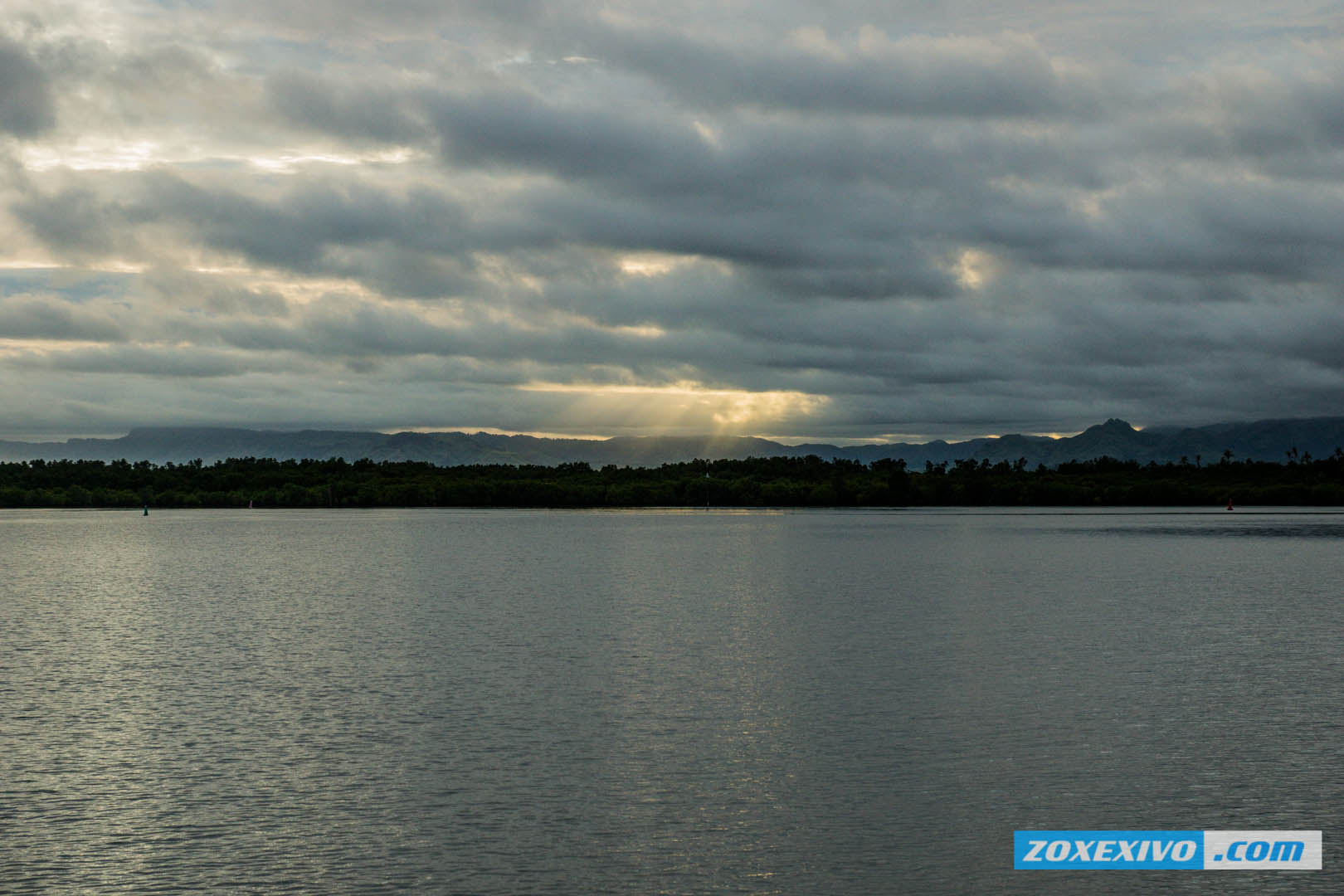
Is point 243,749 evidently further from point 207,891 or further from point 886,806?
point 886,806

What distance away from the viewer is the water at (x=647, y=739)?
1831cm

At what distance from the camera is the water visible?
18312 millimetres

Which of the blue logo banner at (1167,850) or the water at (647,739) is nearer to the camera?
the water at (647,739)

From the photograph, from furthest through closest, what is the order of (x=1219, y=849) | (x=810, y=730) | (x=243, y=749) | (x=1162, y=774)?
(x=810, y=730) → (x=243, y=749) → (x=1162, y=774) → (x=1219, y=849)

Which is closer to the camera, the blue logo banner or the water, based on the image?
the water

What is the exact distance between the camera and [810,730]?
1128 inches

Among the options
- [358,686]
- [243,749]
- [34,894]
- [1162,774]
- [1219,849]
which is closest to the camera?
[34,894]

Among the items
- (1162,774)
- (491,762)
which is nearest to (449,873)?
(491,762)

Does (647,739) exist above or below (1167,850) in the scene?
below

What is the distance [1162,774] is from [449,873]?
46.8 feet

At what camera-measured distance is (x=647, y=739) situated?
27516mm

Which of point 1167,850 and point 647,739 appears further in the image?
point 647,739

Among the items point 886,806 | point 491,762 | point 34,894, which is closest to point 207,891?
point 34,894

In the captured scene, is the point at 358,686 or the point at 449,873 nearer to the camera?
the point at 449,873
